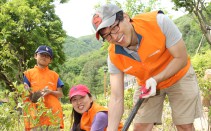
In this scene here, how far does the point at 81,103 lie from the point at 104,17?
1147 millimetres

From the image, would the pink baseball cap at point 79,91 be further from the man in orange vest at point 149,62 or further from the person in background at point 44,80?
the person in background at point 44,80

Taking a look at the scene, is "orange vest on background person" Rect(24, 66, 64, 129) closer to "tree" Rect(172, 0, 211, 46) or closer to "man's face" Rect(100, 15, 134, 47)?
"man's face" Rect(100, 15, 134, 47)

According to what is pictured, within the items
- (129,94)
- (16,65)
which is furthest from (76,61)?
(129,94)

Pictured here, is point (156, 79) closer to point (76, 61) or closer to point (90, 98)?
point (90, 98)

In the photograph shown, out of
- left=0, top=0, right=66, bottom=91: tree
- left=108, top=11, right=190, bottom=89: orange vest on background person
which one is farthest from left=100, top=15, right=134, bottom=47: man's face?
left=0, top=0, right=66, bottom=91: tree

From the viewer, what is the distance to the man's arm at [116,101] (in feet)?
8.63

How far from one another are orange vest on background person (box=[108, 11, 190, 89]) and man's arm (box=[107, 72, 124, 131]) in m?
0.10

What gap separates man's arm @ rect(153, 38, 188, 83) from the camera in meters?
2.36

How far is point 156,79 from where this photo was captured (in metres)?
2.36

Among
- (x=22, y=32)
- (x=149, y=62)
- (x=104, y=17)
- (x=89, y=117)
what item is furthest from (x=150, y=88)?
(x=22, y=32)

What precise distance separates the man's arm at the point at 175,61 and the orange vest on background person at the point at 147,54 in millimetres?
100

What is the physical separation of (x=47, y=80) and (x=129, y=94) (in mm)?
1192

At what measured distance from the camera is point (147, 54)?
7.98 feet

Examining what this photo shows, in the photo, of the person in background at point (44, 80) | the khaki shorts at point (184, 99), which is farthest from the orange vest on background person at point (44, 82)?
the khaki shorts at point (184, 99)
